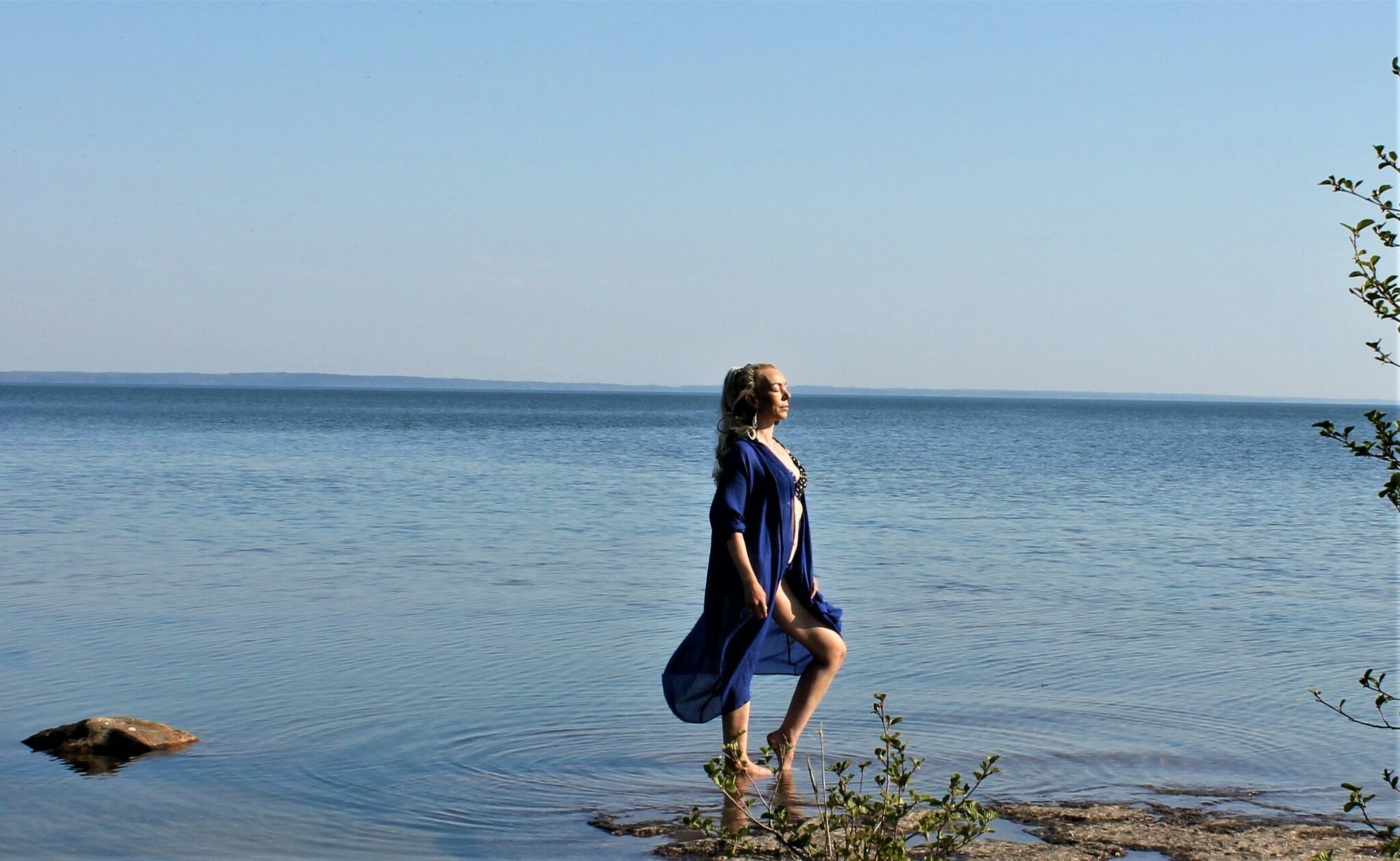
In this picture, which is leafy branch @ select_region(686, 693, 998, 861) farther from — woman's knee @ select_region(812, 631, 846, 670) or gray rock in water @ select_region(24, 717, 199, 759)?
gray rock in water @ select_region(24, 717, 199, 759)

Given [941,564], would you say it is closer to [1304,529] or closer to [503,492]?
[1304,529]

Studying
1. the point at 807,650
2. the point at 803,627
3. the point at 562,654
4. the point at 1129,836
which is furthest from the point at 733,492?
the point at 562,654

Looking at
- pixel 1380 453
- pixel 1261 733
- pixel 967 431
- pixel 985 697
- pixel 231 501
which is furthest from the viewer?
pixel 967 431

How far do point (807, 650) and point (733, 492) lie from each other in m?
0.75

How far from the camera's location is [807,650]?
5488 mm

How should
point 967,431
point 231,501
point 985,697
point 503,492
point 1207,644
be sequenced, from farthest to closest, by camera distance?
point 967,431
point 503,492
point 231,501
point 1207,644
point 985,697

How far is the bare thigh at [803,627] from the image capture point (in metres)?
5.39

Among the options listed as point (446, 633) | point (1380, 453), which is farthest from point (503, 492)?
point (1380, 453)

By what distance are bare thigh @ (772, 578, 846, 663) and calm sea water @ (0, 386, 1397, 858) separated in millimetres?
721

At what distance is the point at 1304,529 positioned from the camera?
17656 millimetres

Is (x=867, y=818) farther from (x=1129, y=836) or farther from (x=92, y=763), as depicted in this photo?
(x=92, y=763)

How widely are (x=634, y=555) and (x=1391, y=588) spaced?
672 centimetres

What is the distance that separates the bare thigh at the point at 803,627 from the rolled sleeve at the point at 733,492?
0.39m

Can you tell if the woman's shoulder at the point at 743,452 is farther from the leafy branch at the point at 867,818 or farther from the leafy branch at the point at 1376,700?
the leafy branch at the point at 1376,700
